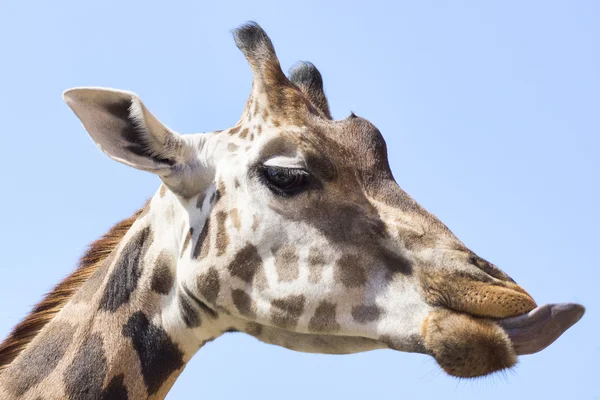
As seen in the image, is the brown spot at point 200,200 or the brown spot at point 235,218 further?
the brown spot at point 200,200

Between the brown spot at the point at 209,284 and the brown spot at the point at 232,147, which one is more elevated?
the brown spot at the point at 232,147

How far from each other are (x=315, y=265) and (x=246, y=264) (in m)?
0.45

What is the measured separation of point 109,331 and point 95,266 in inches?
31.8

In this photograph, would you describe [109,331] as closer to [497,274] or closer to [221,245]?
[221,245]

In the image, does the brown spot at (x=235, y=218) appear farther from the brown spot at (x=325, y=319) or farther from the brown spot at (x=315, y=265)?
the brown spot at (x=325, y=319)

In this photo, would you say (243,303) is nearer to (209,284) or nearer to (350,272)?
(209,284)

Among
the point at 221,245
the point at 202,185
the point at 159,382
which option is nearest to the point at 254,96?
the point at 202,185

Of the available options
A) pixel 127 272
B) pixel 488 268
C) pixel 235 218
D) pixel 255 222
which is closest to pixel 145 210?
pixel 127 272

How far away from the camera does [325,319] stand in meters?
5.33

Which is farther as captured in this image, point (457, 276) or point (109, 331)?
point (109, 331)

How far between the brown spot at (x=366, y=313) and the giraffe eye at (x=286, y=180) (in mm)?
841

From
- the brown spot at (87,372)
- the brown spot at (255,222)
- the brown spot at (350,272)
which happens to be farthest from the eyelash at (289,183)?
the brown spot at (87,372)

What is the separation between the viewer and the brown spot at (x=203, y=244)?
5648 millimetres

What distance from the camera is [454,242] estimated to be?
17.2 ft
